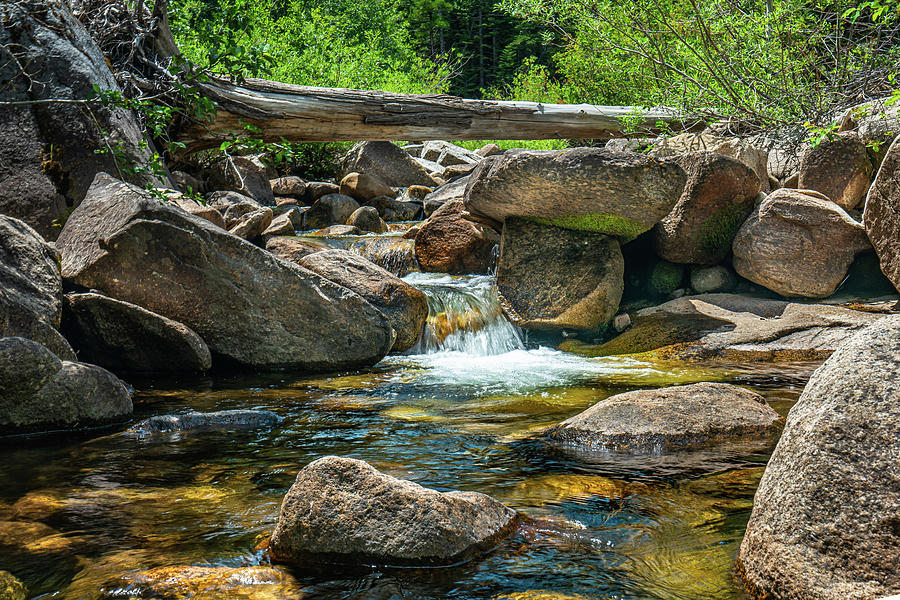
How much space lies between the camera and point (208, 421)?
5324 millimetres

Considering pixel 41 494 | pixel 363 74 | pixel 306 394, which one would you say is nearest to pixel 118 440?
pixel 41 494

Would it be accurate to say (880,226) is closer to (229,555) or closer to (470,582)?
(470,582)

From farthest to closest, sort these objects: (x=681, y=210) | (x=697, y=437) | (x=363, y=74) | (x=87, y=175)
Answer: (x=363, y=74) → (x=681, y=210) → (x=87, y=175) → (x=697, y=437)

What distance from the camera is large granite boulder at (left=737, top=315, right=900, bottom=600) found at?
2.24 metres

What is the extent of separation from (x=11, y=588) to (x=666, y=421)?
3.72m

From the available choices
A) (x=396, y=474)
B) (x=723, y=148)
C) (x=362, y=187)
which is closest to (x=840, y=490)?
(x=396, y=474)

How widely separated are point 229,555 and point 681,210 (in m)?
8.11

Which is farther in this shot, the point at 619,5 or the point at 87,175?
the point at 619,5

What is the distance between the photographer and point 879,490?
2.27 metres

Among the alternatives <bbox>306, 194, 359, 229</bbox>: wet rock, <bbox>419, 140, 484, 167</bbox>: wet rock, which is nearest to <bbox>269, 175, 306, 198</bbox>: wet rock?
<bbox>306, 194, 359, 229</bbox>: wet rock

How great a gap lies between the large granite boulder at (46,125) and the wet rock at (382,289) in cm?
242

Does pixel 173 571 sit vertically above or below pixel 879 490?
below

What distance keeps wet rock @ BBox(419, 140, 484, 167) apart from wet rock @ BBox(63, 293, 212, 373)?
15217mm

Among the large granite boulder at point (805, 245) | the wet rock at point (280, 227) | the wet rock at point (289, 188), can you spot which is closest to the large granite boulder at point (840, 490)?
the large granite boulder at point (805, 245)
